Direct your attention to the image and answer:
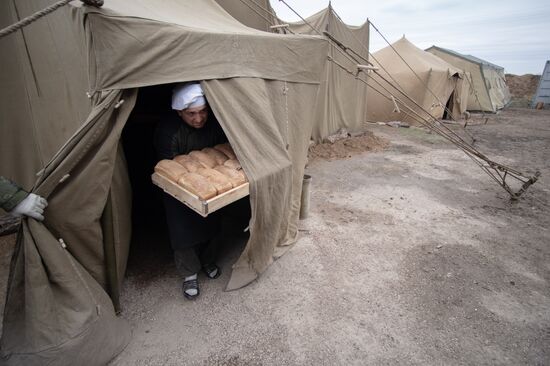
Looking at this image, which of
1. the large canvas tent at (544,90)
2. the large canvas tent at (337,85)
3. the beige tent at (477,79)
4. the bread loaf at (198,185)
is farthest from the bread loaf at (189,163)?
the large canvas tent at (544,90)

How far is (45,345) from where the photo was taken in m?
1.97

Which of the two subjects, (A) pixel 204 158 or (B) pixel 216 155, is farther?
(B) pixel 216 155

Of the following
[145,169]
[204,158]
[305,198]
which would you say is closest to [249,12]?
[145,169]

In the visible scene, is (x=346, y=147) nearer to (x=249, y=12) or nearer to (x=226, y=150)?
(x=249, y=12)

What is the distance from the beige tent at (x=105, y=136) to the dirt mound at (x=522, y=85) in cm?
2804

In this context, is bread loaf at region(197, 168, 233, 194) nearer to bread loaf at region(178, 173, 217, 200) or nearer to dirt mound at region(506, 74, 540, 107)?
bread loaf at region(178, 173, 217, 200)

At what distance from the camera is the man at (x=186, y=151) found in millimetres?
2662

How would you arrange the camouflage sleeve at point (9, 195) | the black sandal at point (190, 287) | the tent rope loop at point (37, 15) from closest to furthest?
1. the tent rope loop at point (37, 15)
2. the camouflage sleeve at point (9, 195)
3. the black sandal at point (190, 287)

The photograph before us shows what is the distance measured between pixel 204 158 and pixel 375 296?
2.19 meters

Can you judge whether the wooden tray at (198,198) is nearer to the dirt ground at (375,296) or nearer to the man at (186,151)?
the man at (186,151)

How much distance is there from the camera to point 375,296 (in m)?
3.12

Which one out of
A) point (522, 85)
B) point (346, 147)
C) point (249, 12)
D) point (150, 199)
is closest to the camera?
point (150, 199)

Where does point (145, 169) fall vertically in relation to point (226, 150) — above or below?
below

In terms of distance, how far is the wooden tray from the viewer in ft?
7.67
